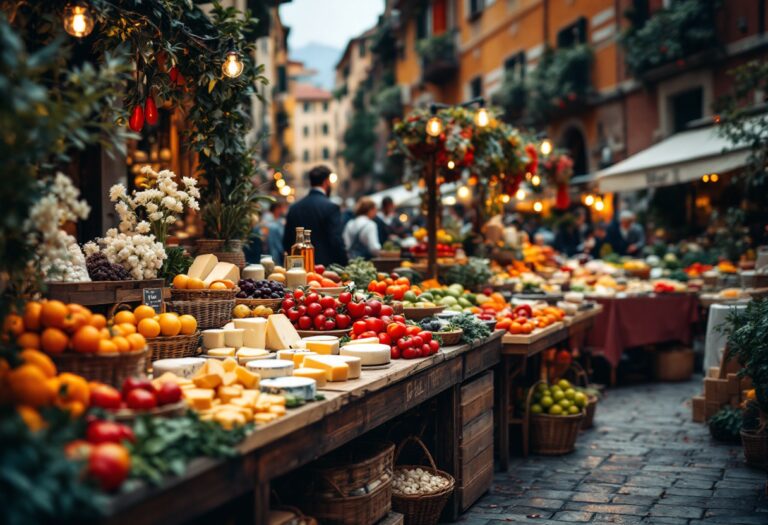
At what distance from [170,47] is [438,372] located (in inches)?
102

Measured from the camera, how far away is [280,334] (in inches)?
177

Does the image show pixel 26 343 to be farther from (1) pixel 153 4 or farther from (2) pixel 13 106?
(1) pixel 153 4

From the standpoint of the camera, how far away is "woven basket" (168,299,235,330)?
178 inches

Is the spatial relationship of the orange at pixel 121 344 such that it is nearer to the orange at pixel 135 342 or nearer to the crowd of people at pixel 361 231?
the orange at pixel 135 342

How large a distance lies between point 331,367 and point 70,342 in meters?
1.23

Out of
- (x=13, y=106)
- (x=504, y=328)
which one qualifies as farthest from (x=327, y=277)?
(x=13, y=106)

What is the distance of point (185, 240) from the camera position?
10.0 m

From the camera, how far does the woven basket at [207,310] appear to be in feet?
14.8

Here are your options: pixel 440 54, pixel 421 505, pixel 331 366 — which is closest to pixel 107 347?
pixel 331 366

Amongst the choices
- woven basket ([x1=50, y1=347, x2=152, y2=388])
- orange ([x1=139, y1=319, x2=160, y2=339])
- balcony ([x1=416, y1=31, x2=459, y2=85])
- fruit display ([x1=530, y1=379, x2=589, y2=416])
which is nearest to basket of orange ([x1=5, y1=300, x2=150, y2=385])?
woven basket ([x1=50, y1=347, x2=152, y2=388])

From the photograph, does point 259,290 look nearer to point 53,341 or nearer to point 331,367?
point 331,367

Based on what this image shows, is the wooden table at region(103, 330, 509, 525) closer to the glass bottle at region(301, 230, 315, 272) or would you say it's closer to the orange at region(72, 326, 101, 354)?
the orange at region(72, 326, 101, 354)

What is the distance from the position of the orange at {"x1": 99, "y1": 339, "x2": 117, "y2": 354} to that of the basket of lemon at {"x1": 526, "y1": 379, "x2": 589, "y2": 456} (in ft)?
14.4

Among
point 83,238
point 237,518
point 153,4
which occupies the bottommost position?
point 237,518
